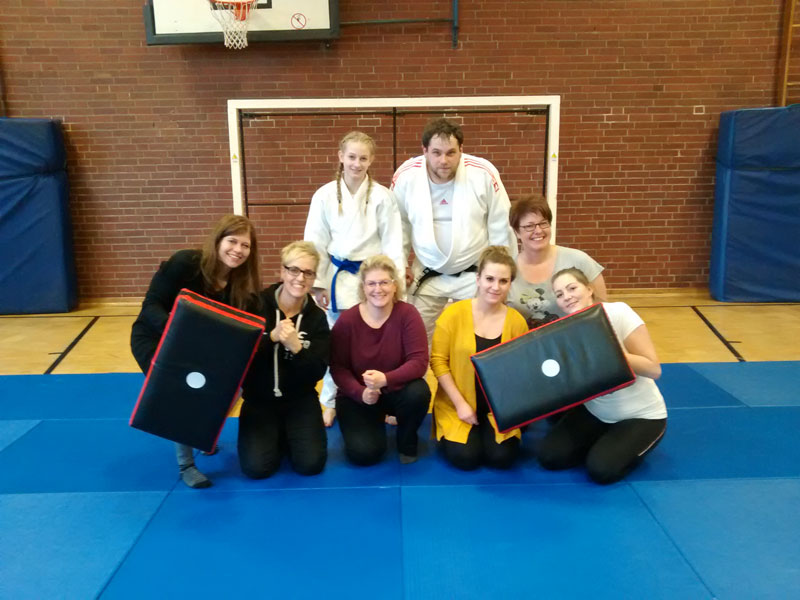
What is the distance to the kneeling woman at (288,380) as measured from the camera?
2893 millimetres

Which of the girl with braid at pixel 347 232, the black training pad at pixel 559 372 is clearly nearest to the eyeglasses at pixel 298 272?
the girl with braid at pixel 347 232

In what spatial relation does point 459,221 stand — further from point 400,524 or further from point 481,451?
point 400,524

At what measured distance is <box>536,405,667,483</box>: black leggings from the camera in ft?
9.27

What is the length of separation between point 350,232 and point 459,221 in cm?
62

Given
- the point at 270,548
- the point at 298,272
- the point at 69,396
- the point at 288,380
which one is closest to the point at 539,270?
the point at 298,272

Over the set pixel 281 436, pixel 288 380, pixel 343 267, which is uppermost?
pixel 343 267

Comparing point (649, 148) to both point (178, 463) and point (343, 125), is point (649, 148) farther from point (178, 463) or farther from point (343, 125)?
point (178, 463)

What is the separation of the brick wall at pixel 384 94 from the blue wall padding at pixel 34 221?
1.23 ft

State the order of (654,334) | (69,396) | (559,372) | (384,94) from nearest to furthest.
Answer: (559,372) < (69,396) < (654,334) < (384,94)

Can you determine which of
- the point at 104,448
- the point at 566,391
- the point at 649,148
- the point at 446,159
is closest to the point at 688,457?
the point at 566,391

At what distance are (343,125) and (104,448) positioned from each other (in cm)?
413

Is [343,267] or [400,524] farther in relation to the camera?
[343,267]

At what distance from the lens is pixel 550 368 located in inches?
109

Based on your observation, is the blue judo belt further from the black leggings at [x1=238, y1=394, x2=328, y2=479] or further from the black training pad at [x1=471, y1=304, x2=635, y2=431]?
the black training pad at [x1=471, y1=304, x2=635, y2=431]
